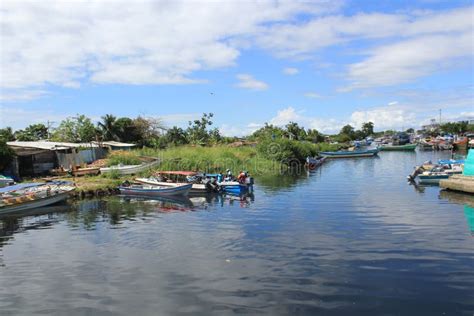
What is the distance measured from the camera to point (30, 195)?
26.8 meters

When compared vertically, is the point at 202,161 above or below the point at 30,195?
above

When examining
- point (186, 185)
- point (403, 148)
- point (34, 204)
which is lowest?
point (34, 204)

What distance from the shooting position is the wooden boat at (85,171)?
1485 inches

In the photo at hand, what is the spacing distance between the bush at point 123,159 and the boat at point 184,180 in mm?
7018

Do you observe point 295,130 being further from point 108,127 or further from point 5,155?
point 5,155

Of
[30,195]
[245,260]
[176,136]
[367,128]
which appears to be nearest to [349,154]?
[176,136]

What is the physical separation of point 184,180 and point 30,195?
1270 cm

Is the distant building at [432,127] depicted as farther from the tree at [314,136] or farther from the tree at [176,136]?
the tree at [176,136]

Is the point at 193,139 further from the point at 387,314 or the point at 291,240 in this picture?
the point at 387,314

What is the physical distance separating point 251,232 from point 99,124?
4548cm

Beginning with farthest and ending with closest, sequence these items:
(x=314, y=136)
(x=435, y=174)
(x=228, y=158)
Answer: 1. (x=314, y=136)
2. (x=228, y=158)
3. (x=435, y=174)

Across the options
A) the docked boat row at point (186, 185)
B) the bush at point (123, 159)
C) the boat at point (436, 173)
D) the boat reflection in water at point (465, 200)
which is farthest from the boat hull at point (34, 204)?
the boat at point (436, 173)

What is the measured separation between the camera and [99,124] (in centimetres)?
5825

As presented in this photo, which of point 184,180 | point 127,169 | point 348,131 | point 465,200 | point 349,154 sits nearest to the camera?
point 465,200
